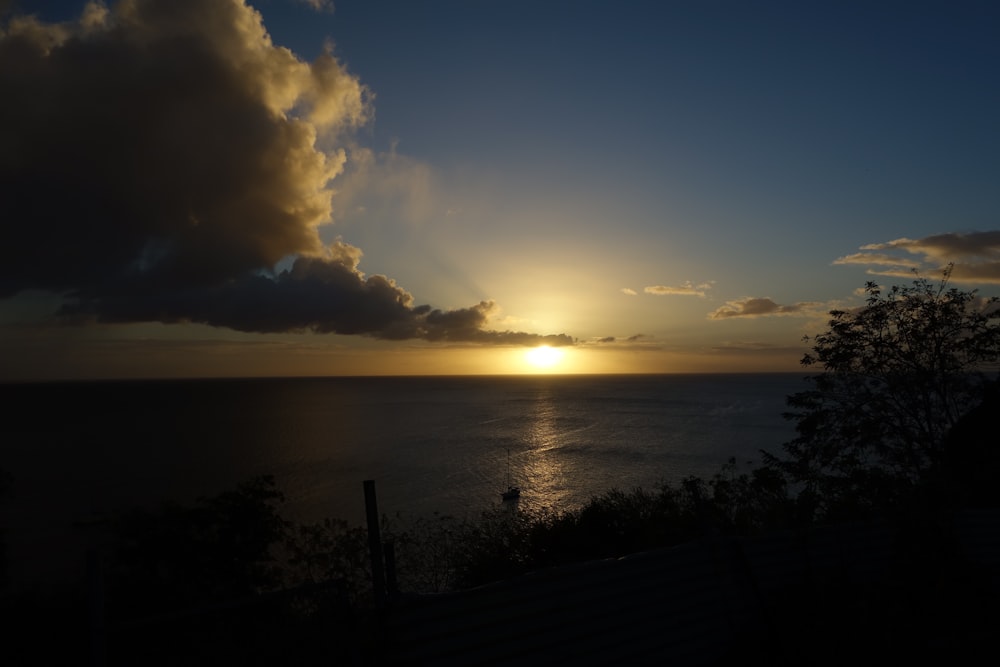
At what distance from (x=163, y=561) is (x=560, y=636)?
18520 mm

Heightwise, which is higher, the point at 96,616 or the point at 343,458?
the point at 96,616

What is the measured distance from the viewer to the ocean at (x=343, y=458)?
5009 cm

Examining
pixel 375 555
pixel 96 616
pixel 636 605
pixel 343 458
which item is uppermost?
pixel 375 555

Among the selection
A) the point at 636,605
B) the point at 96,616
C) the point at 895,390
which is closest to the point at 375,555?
the point at 96,616

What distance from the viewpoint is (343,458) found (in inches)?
2931

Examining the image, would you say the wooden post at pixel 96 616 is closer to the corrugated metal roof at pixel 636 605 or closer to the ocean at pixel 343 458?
the corrugated metal roof at pixel 636 605

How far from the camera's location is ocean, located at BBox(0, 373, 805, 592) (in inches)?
1972

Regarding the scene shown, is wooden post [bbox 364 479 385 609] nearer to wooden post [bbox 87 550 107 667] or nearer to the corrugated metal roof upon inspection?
the corrugated metal roof

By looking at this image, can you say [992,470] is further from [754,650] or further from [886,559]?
[754,650]

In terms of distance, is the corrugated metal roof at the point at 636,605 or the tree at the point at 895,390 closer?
the corrugated metal roof at the point at 636,605

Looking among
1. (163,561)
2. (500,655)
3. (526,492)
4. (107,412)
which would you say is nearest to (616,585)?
(500,655)

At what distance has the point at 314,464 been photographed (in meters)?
70.0

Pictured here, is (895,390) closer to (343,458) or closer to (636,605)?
(636,605)

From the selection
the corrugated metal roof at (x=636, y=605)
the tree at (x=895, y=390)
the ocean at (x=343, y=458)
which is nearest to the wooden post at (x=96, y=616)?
the corrugated metal roof at (x=636, y=605)
